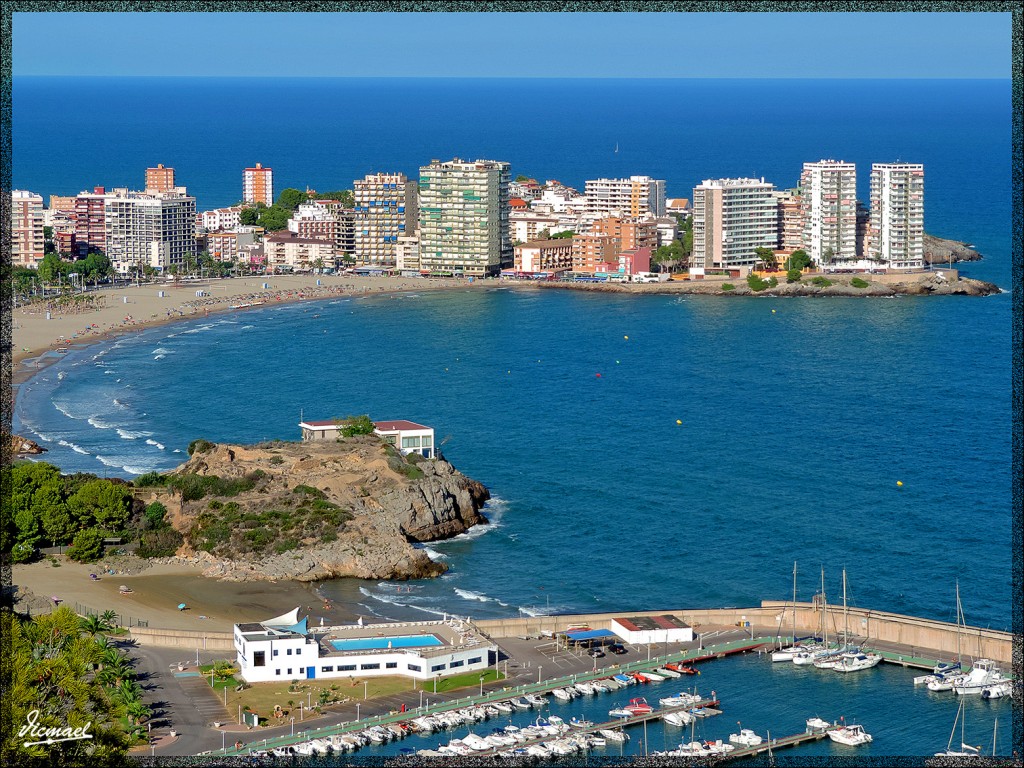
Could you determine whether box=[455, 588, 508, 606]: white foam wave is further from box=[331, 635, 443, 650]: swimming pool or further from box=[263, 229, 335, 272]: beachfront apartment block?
box=[263, 229, 335, 272]: beachfront apartment block

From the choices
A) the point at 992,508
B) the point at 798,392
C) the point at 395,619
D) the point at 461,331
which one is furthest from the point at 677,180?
the point at 395,619

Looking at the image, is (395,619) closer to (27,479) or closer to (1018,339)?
(27,479)

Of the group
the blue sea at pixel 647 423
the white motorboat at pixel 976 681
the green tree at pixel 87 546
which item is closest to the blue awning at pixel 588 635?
the blue sea at pixel 647 423

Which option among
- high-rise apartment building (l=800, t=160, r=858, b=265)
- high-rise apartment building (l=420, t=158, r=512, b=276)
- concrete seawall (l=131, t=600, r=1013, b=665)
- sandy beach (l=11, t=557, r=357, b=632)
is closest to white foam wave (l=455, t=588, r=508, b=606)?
concrete seawall (l=131, t=600, r=1013, b=665)

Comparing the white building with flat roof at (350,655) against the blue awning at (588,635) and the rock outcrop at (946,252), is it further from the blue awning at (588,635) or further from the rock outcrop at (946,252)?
the rock outcrop at (946,252)

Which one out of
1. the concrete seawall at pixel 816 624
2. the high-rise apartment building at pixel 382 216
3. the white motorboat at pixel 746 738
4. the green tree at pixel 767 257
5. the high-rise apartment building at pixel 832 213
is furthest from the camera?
the high-rise apartment building at pixel 382 216

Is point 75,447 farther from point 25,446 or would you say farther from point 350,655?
point 350,655

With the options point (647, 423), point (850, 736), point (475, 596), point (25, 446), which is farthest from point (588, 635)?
point (647, 423)
